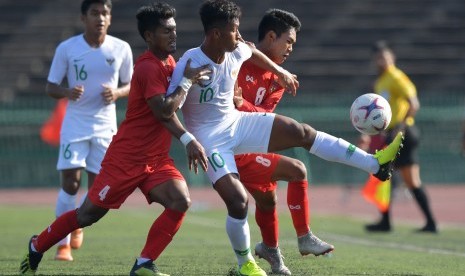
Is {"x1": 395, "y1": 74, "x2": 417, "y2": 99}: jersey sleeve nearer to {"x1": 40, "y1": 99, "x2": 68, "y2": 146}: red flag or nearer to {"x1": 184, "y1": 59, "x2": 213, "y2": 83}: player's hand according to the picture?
{"x1": 184, "y1": 59, "x2": 213, "y2": 83}: player's hand

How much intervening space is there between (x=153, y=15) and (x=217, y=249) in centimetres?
391

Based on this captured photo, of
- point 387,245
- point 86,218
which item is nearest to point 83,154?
point 86,218

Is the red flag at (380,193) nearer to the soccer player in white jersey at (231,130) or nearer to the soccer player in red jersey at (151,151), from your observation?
the soccer player in white jersey at (231,130)

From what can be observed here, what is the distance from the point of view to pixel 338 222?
51.9 ft

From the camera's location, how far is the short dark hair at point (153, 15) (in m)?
7.87

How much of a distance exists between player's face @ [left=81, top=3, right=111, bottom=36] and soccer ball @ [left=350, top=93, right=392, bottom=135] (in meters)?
2.83

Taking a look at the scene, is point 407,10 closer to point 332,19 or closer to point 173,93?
point 332,19

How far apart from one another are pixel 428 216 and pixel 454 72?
16055mm

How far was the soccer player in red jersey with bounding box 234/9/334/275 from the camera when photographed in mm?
8422

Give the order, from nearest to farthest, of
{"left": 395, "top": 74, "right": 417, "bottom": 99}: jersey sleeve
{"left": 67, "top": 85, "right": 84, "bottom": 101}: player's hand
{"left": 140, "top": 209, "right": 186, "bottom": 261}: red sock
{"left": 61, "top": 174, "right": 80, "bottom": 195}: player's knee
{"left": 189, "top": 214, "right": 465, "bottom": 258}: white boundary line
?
{"left": 140, "top": 209, "right": 186, "bottom": 261}: red sock → {"left": 67, "top": 85, "right": 84, "bottom": 101}: player's hand → {"left": 61, "top": 174, "right": 80, "bottom": 195}: player's knee → {"left": 189, "top": 214, "right": 465, "bottom": 258}: white boundary line → {"left": 395, "top": 74, "right": 417, "bottom": 99}: jersey sleeve

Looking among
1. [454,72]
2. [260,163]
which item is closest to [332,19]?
[454,72]

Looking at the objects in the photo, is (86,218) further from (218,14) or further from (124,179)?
(218,14)

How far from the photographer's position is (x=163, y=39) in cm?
784

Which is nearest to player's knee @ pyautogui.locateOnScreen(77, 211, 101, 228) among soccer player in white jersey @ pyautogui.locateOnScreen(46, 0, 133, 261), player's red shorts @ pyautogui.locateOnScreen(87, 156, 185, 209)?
player's red shorts @ pyautogui.locateOnScreen(87, 156, 185, 209)
